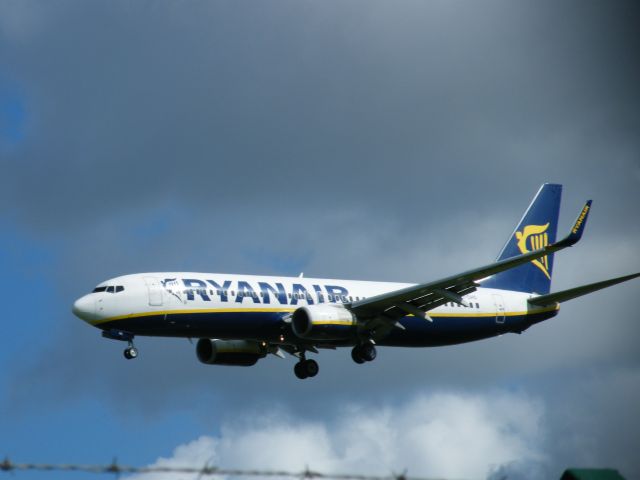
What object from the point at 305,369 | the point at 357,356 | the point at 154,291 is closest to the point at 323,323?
the point at 357,356

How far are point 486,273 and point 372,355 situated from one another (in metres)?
7.42

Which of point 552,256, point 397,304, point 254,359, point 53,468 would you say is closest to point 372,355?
point 397,304

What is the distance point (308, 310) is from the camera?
5125 centimetres

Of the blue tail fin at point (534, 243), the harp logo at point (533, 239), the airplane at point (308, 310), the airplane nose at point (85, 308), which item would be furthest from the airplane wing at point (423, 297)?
the harp logo at point (533, 239)

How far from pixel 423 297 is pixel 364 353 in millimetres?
3944

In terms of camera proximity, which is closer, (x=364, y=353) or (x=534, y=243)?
(x=364, y=353)

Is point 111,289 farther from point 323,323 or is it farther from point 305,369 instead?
point 305,369

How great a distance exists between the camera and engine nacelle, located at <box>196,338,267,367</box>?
57750mm

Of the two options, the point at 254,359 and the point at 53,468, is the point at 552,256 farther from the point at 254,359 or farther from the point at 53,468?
the point at 53,468

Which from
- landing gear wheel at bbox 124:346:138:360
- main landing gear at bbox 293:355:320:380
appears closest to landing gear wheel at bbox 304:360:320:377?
main landing gear at bbox 293:355:320:380

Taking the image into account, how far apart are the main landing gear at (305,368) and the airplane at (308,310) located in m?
0.06

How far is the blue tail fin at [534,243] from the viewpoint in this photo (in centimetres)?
6309

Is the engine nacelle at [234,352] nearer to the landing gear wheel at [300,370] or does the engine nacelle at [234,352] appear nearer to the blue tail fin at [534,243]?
the landing gear wheel at [300,370]

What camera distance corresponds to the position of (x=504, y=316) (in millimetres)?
59844
